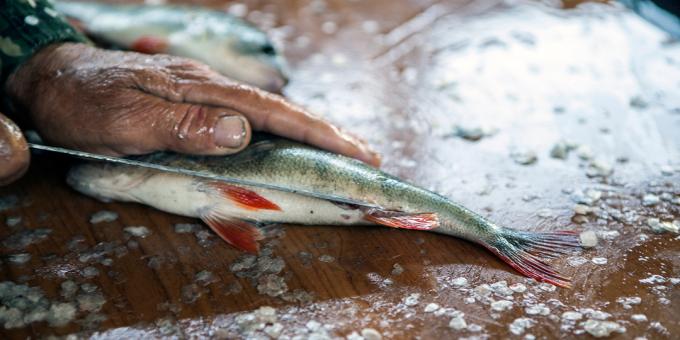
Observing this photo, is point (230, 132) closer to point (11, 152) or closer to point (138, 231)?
point (138, 231)

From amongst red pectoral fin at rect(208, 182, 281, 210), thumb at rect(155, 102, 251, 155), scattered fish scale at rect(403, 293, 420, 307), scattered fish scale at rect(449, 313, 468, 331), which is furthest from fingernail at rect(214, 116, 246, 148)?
scattered fish scale at rect(449, 313, 468, 331)

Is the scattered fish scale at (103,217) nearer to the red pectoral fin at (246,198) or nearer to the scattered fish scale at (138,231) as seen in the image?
the scattered fish scale at (138,231)

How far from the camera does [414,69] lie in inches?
108

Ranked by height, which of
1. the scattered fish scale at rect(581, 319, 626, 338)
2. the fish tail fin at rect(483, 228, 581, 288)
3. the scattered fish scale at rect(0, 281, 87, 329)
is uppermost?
the fish tail fin at rect(483, 228, 581, 288)

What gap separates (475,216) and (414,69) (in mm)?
1035

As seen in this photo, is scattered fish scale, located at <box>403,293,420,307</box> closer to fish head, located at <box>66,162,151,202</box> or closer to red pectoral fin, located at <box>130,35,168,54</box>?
fish head, located at <box>66,162,151,202</box>

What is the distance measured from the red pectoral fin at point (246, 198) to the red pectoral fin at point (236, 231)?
0.05 metres

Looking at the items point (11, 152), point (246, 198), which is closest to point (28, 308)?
point (11, 152)

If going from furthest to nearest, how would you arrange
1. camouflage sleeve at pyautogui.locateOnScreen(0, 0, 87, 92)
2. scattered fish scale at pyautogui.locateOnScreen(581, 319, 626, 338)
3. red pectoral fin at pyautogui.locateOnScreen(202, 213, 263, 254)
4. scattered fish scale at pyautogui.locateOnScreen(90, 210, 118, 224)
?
camouflage sleeve at pyautogui.locateOnScreen(0, 0, 87, 92) → scattered fish scale at pyautogui.locateOnScreen(90, 210, 118, 224) → red pectoral fin at pyautogui.locateOnScreen(202, 213, 263, 254) → scattered fish scale at pyautogui.locateOnScreen(581, 319, 626, 338)

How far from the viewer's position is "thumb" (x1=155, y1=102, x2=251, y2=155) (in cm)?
191

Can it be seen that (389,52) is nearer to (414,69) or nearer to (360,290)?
(414,69)

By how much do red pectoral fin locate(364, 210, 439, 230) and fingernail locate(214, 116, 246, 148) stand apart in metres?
0.38

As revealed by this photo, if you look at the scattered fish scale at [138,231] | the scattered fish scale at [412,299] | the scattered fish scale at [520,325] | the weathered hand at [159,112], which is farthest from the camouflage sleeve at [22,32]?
the scattered fish scale at [520,325]

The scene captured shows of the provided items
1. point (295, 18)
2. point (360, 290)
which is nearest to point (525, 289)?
point (360, 290)
